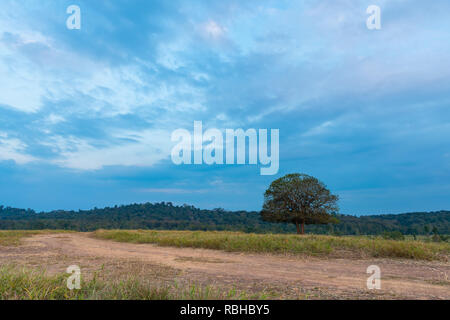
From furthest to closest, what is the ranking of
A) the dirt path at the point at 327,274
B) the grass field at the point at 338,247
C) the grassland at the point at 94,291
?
the grass field at the point at 338,247, the dirt path at the point at 327,274, the grassland at the point at 94,291

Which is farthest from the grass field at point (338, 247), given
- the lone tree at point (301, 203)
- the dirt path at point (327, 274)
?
the lone tree at point (301, 203)

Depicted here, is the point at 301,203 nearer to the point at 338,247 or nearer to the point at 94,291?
the point at 338,247

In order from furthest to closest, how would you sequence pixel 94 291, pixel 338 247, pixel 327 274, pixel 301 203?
pixel 301 203
pixel 338 247
pixel 327 274
pixel 94 291

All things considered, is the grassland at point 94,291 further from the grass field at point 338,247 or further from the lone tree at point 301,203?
the lone tree at point 301,203

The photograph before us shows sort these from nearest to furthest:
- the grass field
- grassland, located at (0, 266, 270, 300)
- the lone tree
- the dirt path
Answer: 1. grassland, located at (0, 266, 270, 300)
2. the dirt path
3. the grass field
4. the lone tree

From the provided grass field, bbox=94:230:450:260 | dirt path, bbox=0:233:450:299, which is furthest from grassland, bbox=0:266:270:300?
grass field, bbox=94:230:450:260

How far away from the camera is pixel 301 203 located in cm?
2512

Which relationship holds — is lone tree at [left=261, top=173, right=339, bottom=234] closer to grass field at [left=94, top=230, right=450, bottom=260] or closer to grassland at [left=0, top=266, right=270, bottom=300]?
grass field at [left=94, top=230, right=450, bottom=260]

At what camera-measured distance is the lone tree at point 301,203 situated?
81.3 feet

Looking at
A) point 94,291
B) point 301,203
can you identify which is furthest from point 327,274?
point 301,203

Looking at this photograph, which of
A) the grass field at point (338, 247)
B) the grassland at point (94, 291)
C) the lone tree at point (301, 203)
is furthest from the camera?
the lone tree at point (301, 203)

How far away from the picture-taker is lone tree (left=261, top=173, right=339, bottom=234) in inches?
976
